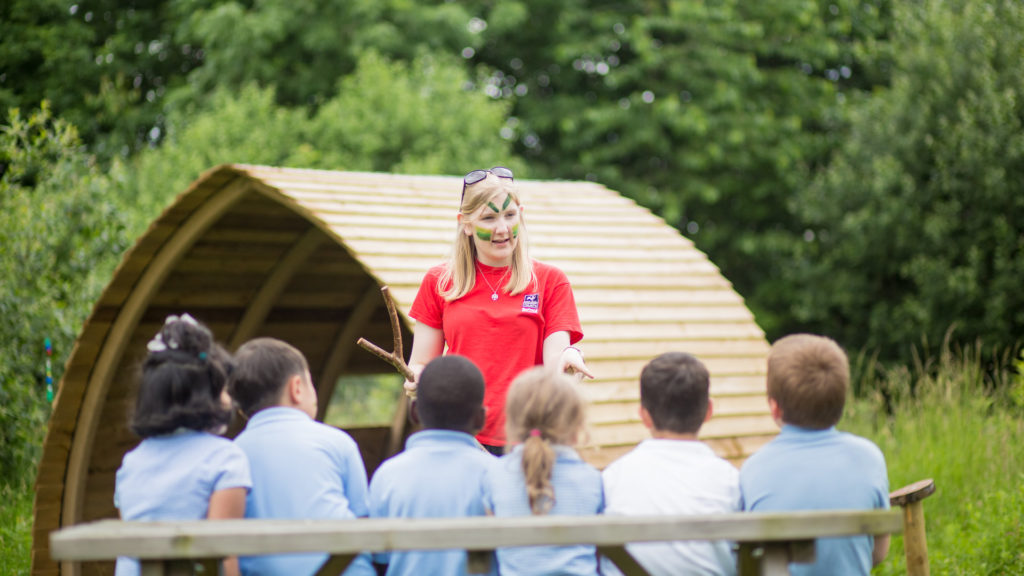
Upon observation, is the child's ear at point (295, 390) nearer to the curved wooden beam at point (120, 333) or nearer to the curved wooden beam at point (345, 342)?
the curved wooden beam at point (120, 333)

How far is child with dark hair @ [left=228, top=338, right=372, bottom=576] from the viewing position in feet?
9.49

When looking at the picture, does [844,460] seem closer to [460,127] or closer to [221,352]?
[221,352]

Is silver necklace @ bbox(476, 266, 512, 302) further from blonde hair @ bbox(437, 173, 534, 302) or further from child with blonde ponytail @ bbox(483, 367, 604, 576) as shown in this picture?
child with blonde ponytail @ bbox(483, 367, 604, 576)

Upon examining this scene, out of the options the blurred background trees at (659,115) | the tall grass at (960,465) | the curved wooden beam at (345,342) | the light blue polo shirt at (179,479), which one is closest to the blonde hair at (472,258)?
the light blue polo shirt at (179,479)

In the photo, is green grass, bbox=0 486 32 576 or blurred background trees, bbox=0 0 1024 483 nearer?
green grass, bbox=0 486 32 576

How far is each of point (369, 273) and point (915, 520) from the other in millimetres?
3109

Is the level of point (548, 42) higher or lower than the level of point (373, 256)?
higher

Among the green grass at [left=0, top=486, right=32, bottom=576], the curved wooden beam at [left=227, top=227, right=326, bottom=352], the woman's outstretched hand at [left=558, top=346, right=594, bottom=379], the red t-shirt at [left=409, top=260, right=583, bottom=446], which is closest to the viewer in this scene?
the woman's outstretched hand at [left=558, top=346, right=594, bottom=379]

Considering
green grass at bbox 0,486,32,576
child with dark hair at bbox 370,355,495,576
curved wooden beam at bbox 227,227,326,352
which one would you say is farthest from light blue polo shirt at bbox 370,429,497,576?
curved wooden beam at bbox 227,227,326,352

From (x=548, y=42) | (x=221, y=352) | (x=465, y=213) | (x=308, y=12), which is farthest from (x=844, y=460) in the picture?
(x=548, y=42)

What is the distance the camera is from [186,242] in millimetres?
5914

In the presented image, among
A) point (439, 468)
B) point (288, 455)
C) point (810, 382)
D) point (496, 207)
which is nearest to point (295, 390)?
point (288, 455)

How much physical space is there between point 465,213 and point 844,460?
5.24 feet

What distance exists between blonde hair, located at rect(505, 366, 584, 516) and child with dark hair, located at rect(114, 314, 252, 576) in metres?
0.83
